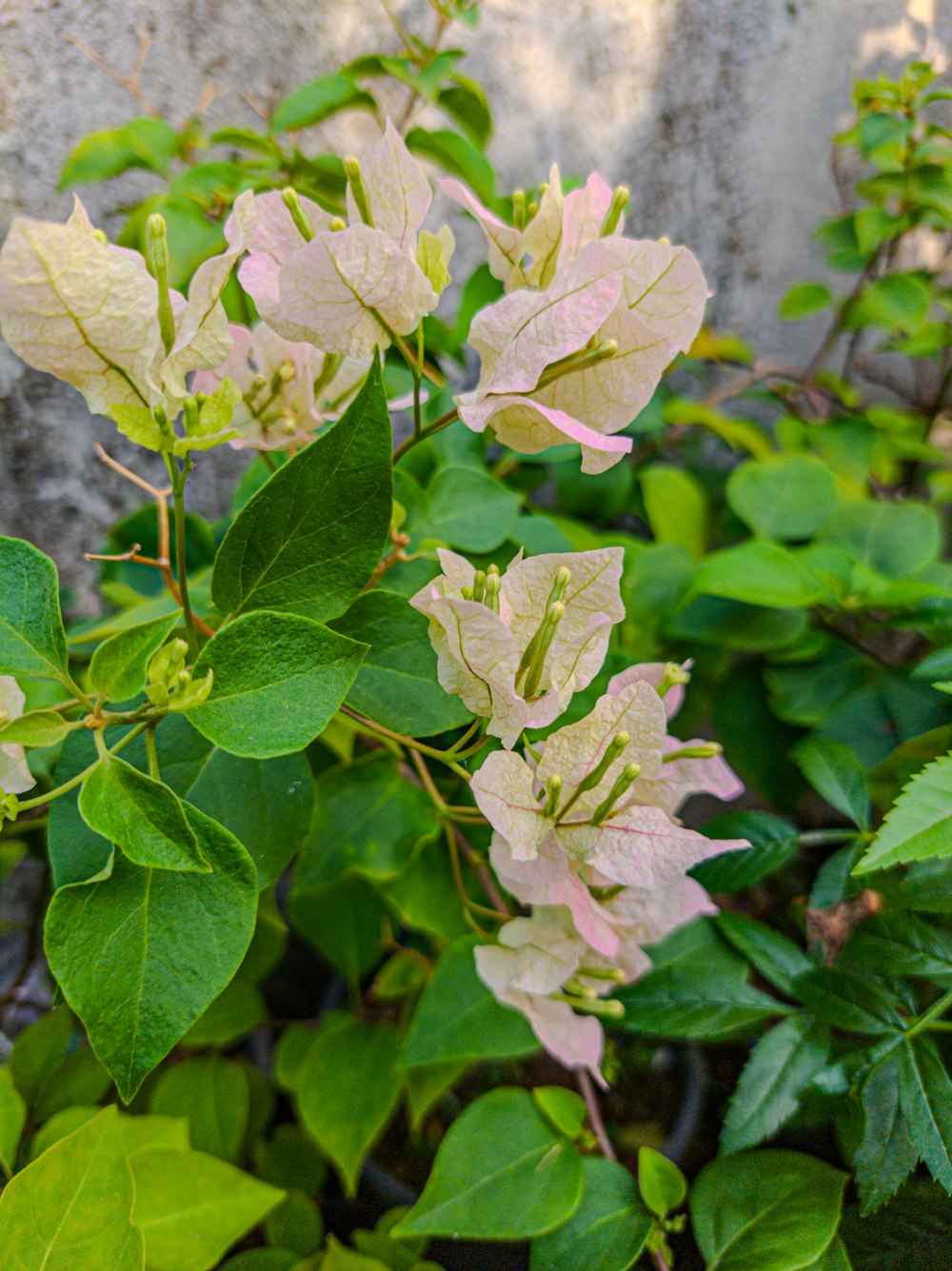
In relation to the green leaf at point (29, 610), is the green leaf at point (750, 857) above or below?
below

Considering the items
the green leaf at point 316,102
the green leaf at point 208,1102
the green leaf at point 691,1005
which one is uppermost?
the green leaf at point 316,102

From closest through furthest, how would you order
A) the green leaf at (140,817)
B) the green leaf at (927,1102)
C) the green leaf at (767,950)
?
the green leaf at (140,817)
the green leaf at (927,1102)
the green leaf at (767,950)

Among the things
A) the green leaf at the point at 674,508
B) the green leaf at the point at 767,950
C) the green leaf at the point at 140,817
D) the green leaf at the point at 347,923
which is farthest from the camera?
the green leaf at the point at 674,508

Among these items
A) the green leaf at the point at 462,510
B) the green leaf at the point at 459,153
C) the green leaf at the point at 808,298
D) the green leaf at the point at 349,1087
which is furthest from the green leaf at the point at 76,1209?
the green leaf at the point at 808,298

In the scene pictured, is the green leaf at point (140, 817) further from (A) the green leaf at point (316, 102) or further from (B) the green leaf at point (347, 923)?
(A) the green leaf at point (316, 102)

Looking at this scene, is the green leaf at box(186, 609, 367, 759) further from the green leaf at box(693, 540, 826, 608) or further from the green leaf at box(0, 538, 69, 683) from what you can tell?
the green leaf at box(693, 540, 826, 608)

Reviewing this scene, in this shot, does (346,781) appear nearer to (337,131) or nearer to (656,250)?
(656,250)
